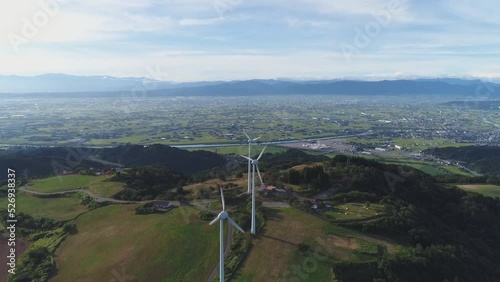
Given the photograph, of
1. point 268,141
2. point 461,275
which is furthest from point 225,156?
point 461,275

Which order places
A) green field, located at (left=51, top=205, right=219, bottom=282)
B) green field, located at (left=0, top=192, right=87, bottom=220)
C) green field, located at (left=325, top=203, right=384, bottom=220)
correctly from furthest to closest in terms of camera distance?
green field, located at (left=0, top=192, right=87, bottom=220) < green field, located at (left=325, top=203, right=384, bottom=220) < green field, located at (left=51, top=205, right=219, bottom=282)

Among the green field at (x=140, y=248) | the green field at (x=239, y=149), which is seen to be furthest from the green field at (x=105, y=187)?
the green field at (x=239, y=149)

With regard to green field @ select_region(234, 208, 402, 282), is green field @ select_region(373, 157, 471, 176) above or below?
below

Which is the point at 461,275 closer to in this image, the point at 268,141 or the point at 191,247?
the point at 191,247

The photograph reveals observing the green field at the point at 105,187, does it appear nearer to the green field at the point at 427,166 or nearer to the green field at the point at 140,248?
the green field at the point at 140,248

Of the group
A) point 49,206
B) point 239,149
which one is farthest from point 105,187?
point 239,149

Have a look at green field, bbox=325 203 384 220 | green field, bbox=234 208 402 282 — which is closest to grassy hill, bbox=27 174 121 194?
green field, bbox=234 208 402 282

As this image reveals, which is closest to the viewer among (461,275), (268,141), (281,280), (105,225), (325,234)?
(281,280)

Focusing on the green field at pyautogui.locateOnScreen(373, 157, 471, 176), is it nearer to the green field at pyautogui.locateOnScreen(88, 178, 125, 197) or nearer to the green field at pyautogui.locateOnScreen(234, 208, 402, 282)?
the green field at pyautogui.locateOnScreen(234, 208, 402, 282)
